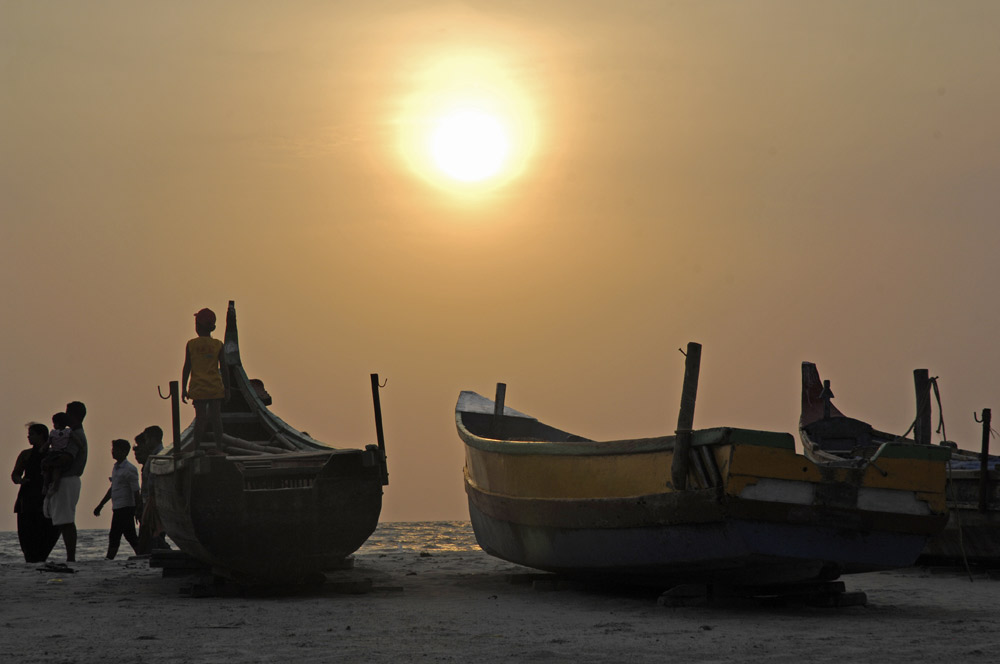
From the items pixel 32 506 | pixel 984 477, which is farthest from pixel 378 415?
pixel 984 477

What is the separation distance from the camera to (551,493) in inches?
424

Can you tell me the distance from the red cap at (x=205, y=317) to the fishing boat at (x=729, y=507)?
12.1ft

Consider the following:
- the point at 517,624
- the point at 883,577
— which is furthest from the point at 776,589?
the point at 883,577

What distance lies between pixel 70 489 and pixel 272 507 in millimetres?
4566

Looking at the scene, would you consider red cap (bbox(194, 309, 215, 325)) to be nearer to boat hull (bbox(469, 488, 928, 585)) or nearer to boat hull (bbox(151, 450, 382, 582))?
boat hull (bbox(151, 450, 382, 582))

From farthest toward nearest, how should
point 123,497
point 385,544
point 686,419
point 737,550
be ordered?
point 385,544, point 123,497, point 686,419, point 737,550

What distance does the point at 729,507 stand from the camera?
9.07 metres

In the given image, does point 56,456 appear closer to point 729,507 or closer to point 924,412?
point 729,507

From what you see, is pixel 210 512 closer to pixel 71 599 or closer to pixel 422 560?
pixel 71 599

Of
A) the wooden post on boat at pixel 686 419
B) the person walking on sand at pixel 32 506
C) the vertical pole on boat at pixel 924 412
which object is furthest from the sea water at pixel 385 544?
the wooden post on boat at pixel 686 419

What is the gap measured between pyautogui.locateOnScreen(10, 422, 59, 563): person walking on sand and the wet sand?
179cm

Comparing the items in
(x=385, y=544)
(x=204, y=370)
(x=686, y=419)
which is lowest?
(x=385, y=544)

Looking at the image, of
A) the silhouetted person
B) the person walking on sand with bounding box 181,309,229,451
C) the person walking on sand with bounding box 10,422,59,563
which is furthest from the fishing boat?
the person walking on sand with bounding box 10,422,59,563

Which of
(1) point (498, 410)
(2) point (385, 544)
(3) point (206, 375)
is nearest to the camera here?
(3) point (206, 375)
